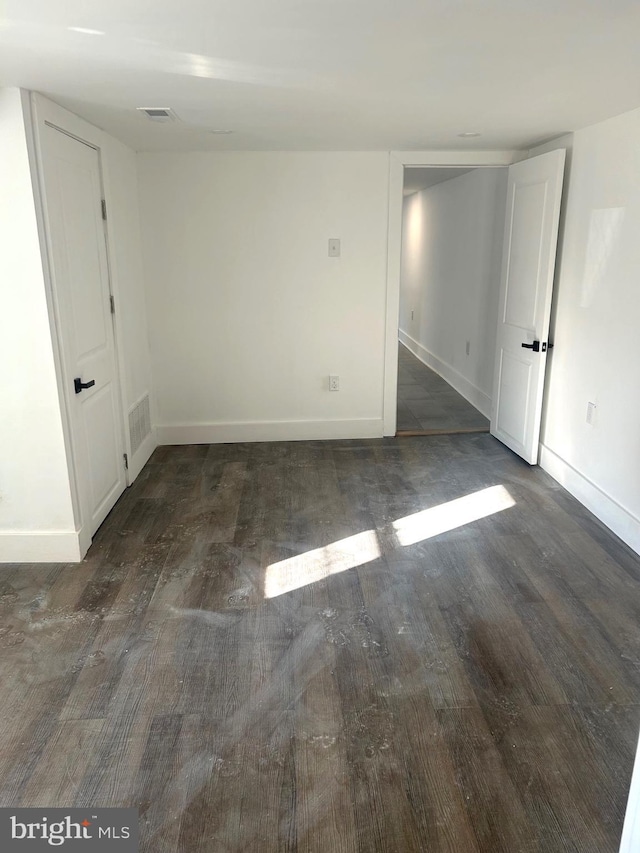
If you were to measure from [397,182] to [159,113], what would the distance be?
1987mm

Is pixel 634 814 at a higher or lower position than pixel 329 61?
lower

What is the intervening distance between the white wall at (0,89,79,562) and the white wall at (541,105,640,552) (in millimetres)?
2892

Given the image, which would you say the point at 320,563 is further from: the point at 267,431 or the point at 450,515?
the point at 267,431

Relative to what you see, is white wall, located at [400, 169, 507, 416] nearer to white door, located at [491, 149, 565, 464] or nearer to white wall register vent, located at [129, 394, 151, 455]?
white door, located at [491, 149, 565, 464]

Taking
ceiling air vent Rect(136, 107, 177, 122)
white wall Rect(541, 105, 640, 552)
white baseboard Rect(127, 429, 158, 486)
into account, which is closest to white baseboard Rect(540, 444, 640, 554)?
white wall Rect(541, 105, 640, 552)

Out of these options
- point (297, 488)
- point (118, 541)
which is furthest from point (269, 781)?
point (297, 488)

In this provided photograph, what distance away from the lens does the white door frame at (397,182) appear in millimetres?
4496

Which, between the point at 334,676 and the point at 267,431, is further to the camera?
the point at 267,431

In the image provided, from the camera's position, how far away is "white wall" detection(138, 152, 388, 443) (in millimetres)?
4504

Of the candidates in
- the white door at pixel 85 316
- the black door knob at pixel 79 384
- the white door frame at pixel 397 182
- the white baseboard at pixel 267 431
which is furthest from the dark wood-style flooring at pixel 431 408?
the black door knob at pixel 79 384

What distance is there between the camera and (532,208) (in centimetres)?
417

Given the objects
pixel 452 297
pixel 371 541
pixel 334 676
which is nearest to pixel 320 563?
pixel 371 541

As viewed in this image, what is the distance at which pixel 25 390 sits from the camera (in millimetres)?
2924

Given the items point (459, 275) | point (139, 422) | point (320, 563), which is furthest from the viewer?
point (459, 275)
